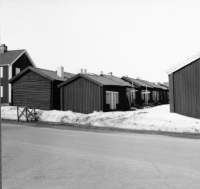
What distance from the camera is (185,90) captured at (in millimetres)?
18234

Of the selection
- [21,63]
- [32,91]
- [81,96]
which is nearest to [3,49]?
[21,63]

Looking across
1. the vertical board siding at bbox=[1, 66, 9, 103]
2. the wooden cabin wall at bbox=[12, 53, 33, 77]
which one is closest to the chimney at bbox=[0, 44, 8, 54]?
the wooden cabin wall at bbox=[12, 53, 33, 77]

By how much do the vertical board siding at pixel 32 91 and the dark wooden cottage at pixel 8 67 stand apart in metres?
5.61

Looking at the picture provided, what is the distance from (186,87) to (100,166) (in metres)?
14.2

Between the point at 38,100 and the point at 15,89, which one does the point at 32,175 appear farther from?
the point at 15,89

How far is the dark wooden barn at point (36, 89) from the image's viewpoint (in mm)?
25875

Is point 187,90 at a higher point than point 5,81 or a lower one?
lower

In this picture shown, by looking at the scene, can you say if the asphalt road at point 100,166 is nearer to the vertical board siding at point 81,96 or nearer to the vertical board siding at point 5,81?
the vertical board siding at point 81,96

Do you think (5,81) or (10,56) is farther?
(10,56)

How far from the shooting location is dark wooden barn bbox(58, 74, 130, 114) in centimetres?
2331

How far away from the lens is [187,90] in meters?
18.1

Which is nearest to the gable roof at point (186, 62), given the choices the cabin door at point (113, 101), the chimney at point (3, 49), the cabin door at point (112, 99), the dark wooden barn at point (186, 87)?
the dark wooden barn at point (186, 87)

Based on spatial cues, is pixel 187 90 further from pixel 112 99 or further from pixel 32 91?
pixel 32 91

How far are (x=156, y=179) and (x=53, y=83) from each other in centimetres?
2222
